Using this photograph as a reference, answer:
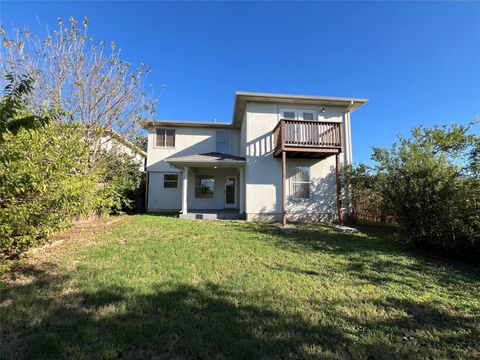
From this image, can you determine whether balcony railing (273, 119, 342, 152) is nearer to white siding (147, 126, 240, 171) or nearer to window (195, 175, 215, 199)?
white siding (147, 126, 240, 171)

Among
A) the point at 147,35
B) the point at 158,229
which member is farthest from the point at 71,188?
the point at 147,35

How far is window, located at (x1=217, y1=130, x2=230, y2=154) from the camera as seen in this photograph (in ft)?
49.6

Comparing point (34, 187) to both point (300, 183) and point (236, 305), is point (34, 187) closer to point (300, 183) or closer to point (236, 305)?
point (236, 305)

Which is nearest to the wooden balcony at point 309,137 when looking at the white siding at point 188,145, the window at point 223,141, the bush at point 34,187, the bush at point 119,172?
the window at point 223,141

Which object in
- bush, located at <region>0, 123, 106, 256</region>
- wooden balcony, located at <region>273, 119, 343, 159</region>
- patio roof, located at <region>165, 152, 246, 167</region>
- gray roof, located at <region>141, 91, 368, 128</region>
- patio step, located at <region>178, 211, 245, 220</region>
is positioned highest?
gray roof, located at <region>141, 91, 368, 128</region>

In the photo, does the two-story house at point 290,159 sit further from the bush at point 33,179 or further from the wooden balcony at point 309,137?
the bush at point 33,179

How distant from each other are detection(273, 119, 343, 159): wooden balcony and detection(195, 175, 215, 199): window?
5484 mm

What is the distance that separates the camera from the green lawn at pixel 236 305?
2516 millimetres

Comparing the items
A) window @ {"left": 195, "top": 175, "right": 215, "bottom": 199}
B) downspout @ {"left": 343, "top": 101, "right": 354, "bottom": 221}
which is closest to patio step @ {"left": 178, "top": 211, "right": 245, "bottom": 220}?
window @ {"left": 195, "top": 175, "right": 215, "bottom": 199}

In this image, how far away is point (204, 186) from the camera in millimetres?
14891

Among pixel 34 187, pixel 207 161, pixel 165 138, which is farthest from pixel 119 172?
pixel 34 187

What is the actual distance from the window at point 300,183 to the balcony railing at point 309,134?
Result: 1.75 meters

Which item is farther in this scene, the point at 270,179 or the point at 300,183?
the point at 300,183

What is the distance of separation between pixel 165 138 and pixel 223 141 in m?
3.74
